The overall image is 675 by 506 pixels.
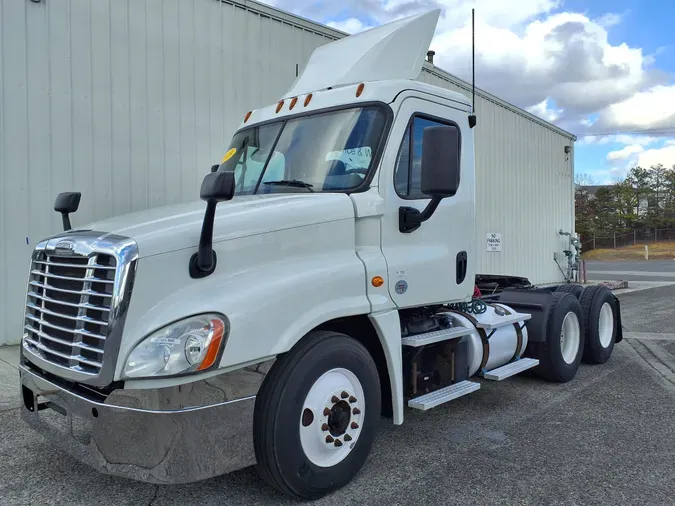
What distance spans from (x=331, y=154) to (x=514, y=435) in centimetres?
269

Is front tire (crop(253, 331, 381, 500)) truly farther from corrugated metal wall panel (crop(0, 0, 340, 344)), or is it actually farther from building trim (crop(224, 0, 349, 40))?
building trim (crop(224, 0, 349, 40))

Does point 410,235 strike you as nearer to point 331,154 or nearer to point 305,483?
point 331,154

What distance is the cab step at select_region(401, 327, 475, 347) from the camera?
13.4 feet

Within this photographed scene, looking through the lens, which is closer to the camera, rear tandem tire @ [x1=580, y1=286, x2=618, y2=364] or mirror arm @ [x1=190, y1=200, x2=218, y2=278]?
mirror arm @ [x1=190, y1=200, x2=218, y2=278]

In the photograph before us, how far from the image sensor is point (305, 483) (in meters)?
3.28

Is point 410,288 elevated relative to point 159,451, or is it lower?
elevated

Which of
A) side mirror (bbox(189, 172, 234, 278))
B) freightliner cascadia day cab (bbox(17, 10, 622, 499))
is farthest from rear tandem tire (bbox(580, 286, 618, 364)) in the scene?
side mirror (bbox(189, 172, 234, 278))

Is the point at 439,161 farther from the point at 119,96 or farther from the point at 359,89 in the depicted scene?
the point at 119,96

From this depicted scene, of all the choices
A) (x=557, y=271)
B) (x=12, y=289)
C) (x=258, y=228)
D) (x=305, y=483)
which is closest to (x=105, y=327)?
(x=258, y=228)

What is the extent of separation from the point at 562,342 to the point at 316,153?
156 inches

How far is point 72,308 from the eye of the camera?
3.12m

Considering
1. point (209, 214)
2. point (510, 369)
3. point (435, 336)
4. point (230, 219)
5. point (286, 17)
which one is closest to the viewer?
point (209, 214)

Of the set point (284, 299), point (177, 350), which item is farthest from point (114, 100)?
point (177, 350)

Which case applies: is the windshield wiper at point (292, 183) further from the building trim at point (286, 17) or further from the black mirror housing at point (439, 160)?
the building trim at point (286, 17)
